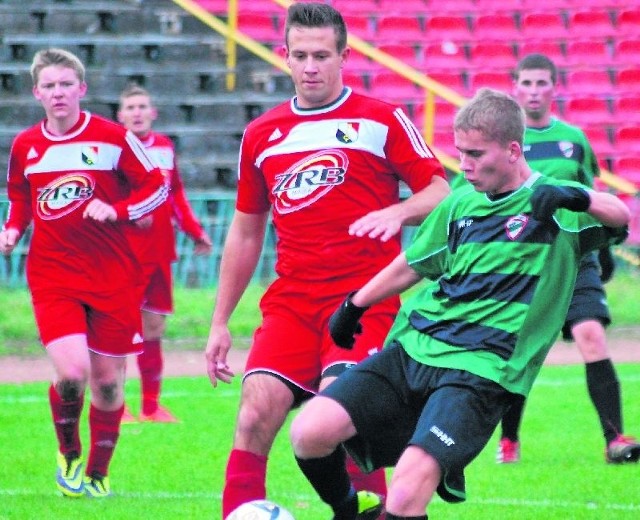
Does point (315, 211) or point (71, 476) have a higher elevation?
point (315, 211)

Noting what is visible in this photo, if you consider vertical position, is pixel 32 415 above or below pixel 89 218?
below

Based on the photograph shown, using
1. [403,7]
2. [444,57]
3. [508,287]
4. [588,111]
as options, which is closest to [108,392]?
[508,287]

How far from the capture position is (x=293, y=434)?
199 inches

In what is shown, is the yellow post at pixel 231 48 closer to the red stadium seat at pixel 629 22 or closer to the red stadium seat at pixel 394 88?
the red stadium seat at pixel 394 88

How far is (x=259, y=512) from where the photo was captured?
5.16m

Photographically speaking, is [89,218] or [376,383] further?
[89,218]

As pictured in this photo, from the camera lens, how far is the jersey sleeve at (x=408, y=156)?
564cm

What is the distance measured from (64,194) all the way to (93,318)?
2.10 ft

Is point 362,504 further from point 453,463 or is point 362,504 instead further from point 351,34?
point 351,34

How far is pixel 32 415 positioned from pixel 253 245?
4.82 meters

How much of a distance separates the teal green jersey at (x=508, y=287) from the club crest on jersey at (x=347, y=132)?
74 centimetres

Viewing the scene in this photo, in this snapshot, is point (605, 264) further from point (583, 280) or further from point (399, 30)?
point (399, 30)

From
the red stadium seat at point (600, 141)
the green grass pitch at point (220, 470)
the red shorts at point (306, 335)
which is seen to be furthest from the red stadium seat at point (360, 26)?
the red shorts at point (306, 335)

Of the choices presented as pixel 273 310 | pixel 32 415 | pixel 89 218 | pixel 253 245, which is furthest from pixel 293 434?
pixel 32 415
